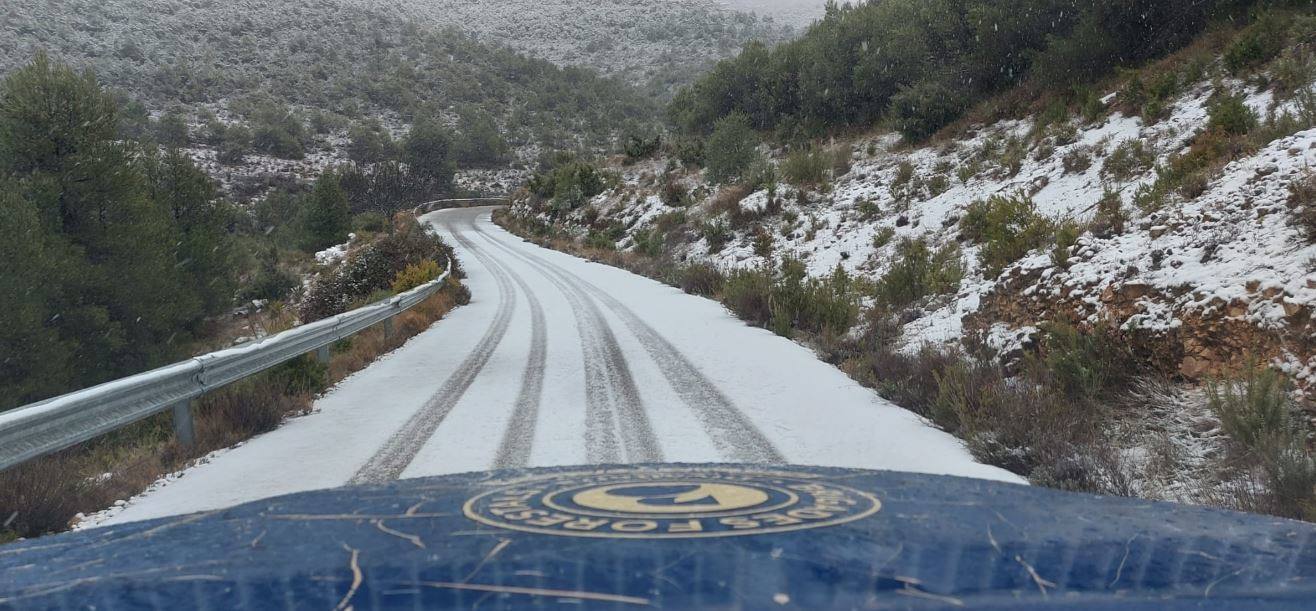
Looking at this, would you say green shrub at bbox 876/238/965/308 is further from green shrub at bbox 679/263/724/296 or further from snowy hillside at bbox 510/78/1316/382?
green shrub at bbox 679/263/724/296

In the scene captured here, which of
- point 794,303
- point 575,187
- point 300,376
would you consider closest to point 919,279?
point 794,303

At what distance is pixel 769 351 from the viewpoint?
11391mm

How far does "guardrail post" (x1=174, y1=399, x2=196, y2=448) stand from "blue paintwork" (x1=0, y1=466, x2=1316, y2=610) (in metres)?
4.45

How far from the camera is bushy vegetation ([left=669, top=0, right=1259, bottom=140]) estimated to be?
19.1 m

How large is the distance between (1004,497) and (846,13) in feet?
113

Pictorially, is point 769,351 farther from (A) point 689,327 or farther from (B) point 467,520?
(B) point 467,520

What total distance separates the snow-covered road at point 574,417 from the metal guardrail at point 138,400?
1.83 ft

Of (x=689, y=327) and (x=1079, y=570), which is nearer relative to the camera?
(x=1079, y=570)

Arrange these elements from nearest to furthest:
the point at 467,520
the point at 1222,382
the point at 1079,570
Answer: the point at 1079,570 → the point at 467,520 → the point at 1222,382

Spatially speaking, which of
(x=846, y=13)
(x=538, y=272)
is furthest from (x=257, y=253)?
(x=846, y=13)

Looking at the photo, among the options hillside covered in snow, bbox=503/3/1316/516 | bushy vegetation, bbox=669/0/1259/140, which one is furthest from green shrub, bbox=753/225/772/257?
bushy vegetation, bbox=669/0/1259/140

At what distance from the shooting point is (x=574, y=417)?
7.51m

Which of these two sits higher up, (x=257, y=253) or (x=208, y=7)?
(x=208, y=7)

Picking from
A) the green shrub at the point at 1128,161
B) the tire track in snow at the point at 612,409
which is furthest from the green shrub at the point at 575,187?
the tire track in snow at the point at 612,409
